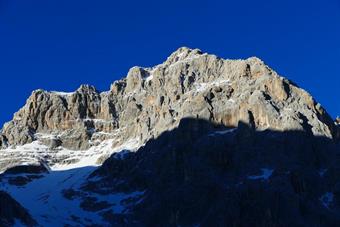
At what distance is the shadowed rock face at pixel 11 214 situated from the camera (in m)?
171

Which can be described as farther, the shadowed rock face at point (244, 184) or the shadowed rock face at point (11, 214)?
the shadowed rock face at point (11, 214)

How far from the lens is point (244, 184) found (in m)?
176

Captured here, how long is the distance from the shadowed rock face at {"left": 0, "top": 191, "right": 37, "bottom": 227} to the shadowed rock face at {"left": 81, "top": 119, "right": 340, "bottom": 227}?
21.1 m

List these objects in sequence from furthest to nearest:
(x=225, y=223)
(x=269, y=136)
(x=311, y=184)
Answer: (x=269, y=136)
(x=311, y=184)
(x=225, y=223)

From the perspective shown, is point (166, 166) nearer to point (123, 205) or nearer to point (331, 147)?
point (123, 205)

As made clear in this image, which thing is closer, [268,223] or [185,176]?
[268,223]

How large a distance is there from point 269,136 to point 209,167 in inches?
720

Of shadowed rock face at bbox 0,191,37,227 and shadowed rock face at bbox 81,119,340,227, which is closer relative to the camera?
shadowed rock face at bbox 81,119,340,227

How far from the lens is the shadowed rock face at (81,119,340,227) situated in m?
166

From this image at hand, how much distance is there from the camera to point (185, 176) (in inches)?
7451

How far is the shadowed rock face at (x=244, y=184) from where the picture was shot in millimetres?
166250

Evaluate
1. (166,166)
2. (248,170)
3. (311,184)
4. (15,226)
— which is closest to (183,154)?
(166,166)

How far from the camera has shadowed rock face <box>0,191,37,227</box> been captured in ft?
561

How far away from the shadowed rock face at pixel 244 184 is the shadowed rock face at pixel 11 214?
21.1 metres
